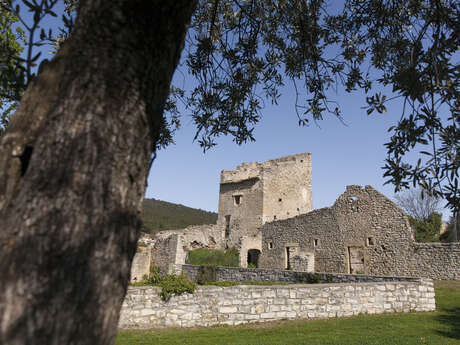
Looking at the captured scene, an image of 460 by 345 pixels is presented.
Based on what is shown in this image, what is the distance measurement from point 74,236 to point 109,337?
0.47 m

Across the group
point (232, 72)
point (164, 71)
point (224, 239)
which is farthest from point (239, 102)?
point (224, 239)

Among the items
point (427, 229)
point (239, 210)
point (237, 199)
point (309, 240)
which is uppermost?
point (237, 199)

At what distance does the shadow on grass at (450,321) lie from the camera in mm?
6748

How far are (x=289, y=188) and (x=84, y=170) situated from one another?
28006 mm

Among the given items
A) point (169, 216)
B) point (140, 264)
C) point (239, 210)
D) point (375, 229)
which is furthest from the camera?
point (169, 216)

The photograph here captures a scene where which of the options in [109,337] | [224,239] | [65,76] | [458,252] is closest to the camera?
[109,337]

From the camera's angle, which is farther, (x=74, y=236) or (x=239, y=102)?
(x=239, y=102)

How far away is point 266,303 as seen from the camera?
26.9 feet

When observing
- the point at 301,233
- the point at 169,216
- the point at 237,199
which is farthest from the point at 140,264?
the point at 169,216

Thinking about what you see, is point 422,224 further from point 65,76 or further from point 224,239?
point 65,76

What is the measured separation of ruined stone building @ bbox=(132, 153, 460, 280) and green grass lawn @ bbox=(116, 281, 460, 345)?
624 cm

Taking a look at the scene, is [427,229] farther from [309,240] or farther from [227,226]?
[227,226]

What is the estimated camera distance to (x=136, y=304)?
295 inches

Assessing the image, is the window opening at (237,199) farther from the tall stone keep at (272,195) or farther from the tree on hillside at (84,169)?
the tree on hillside at (84,169)
